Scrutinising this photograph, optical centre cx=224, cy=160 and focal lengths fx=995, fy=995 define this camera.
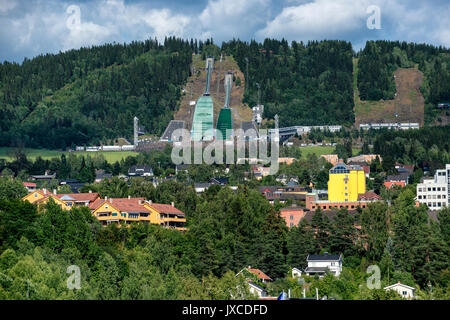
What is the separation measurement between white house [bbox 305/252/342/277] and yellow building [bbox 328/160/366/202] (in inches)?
1432

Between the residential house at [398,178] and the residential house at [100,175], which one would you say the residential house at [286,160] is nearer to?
the residential house at [398,178]

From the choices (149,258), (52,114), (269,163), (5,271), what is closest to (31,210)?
(149,258)

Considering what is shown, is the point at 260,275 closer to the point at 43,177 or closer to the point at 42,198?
the point at 42,198

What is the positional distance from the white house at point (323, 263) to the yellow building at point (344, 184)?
36.4 meters

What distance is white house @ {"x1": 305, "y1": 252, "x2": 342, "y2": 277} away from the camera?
71.5m

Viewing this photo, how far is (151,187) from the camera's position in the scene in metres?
102

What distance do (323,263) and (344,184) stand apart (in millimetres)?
40163

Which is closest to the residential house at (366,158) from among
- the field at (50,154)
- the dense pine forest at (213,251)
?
the field at (50,154)

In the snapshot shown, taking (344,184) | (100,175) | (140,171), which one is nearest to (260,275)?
(344,184)

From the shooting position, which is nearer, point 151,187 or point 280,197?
point 151,187

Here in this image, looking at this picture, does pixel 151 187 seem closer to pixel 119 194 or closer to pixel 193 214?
pixel 119 194

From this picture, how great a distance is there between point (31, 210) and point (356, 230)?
25.6 m

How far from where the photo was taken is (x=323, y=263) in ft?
240

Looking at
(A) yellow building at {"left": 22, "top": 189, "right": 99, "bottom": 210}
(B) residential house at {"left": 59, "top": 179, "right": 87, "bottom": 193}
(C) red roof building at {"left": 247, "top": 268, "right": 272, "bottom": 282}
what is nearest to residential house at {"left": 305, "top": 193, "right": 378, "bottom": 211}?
(A) yellow building at {"left": 22, "top": 189, "right": 99, "bottom": 210}
